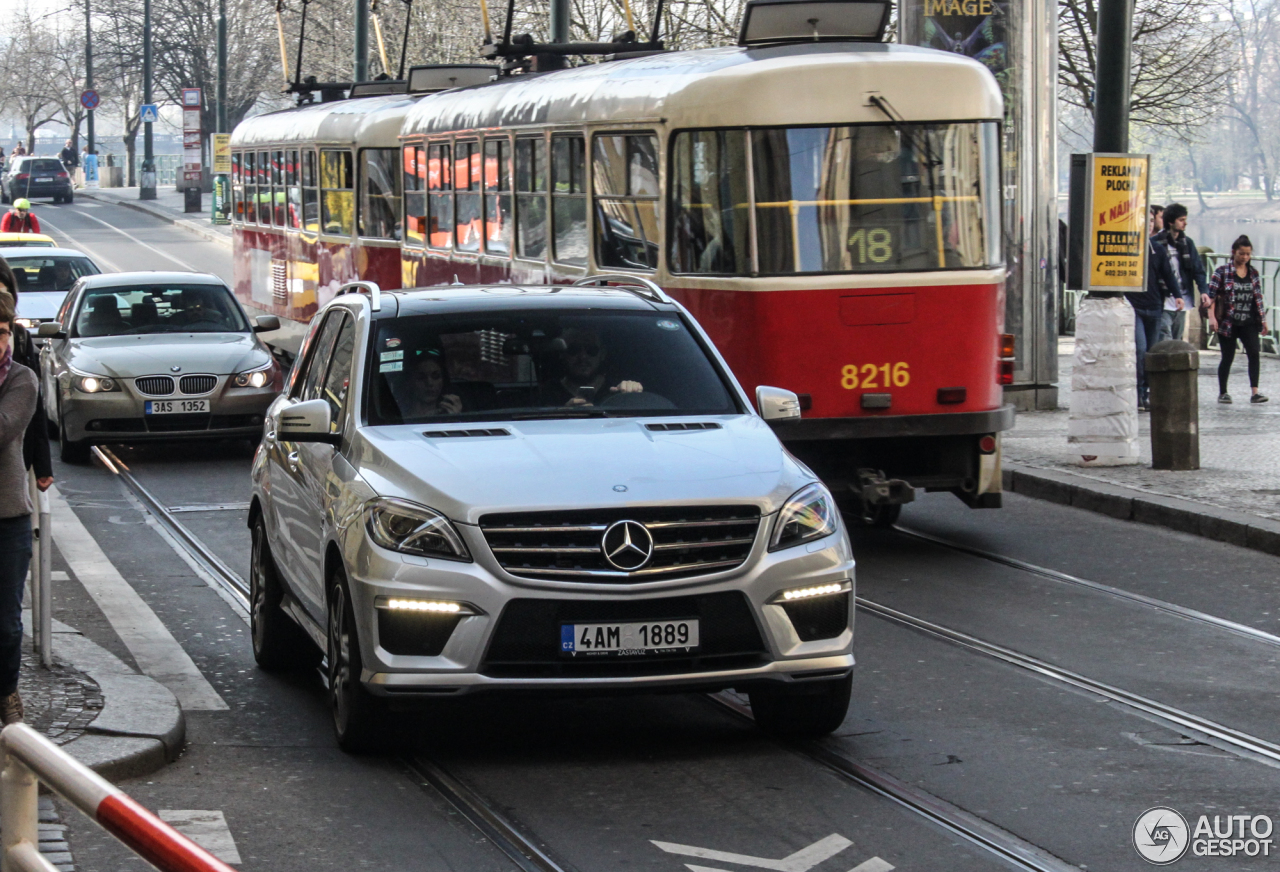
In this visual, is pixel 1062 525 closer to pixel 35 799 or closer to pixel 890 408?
pixel 890 408

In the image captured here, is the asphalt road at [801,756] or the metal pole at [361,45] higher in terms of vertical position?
the metal pole at [361,45]

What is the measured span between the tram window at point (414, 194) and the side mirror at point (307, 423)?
11206mm

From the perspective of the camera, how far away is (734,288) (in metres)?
11.1

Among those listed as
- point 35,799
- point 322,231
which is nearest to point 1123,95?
point 322,231

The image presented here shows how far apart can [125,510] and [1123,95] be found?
7.30 meters

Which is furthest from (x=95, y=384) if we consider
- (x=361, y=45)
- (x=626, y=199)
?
(x=361, y=45)

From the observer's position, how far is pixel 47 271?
2178cm

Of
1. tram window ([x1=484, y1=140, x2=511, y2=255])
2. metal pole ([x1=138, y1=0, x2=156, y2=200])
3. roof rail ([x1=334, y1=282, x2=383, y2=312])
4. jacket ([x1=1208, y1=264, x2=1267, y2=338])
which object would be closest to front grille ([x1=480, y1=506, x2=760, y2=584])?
roof rail ([x1=334, y1=282, x2=383, y2=312])

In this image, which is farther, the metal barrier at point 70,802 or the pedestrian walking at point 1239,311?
the pedestrian walking at point 1239,311

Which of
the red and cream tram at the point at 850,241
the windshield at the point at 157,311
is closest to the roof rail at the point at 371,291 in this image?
the red and cream tram at the point at 850,241

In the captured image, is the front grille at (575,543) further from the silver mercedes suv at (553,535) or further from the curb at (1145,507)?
the curb at (1145,507)

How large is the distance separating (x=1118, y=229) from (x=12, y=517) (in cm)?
948

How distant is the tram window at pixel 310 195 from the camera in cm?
2231

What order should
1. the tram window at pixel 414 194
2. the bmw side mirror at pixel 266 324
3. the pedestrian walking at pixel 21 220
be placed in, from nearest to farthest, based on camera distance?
the bmw side mirror at pixel 266 324 → the tram window at pixel 414 194 → the pedestrian walking at pixel 21 220
